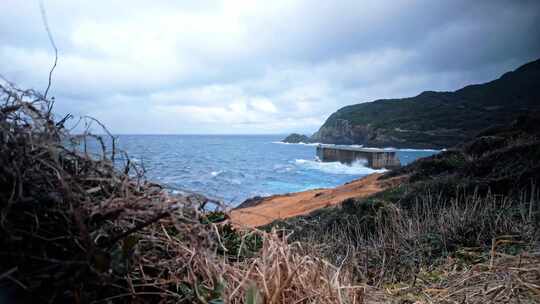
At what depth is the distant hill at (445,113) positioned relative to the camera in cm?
6912

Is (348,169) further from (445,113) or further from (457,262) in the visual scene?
(457,262)

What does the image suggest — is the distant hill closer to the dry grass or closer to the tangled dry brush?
the dry grass

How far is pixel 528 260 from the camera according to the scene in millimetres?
2051

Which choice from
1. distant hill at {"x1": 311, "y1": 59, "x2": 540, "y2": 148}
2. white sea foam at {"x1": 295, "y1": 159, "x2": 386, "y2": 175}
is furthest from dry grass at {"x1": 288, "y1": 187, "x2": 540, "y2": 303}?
distant hill at {"x1": 311, "y1": 59, "x2": 540, "y2": 148}

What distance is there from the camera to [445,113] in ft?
260

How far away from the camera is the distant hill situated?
6912 centimetres

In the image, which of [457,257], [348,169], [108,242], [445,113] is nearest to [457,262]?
[457,257]

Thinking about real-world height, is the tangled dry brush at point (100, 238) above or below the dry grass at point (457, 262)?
above

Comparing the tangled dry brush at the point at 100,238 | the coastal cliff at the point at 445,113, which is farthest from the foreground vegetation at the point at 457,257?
the coastal cliff at the point at 445,113

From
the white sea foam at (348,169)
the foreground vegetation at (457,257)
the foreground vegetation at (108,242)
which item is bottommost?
the white sea foam at (348,169)

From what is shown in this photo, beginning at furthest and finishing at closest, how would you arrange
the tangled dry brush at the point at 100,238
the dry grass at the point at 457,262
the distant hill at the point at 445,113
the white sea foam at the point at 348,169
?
the distant hill at the point at 445,113 < the white sea foam at the point at 348,169 < the dry grass at the point at 457,262 < the tangled dry brush at the point at 100,238

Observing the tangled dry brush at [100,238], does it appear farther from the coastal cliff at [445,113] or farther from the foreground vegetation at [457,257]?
the coastal cliff at [445,113]

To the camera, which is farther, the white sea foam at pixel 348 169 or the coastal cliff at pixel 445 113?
the coastal cliff at pixel 445 113

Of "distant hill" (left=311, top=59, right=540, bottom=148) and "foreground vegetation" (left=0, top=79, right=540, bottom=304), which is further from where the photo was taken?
"distant hill" (left=311, top=59, right=540, bottom=148)
